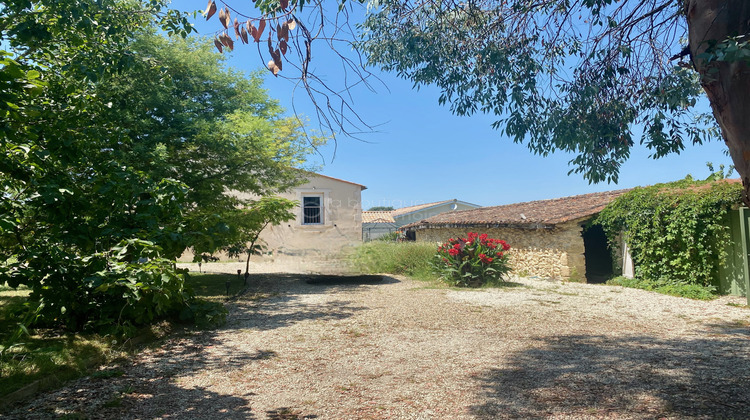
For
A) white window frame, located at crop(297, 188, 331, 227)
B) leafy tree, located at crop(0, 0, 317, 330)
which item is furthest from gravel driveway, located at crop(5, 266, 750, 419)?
white window frame, located at crop(297, 188, 331, 227)

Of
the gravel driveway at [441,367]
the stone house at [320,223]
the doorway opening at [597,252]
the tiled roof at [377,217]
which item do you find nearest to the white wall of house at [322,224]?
the stone house at [320,223]

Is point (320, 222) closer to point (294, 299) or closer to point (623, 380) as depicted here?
point (294, 299)

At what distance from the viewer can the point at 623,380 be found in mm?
4336

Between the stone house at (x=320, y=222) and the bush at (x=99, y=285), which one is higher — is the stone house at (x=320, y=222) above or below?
above

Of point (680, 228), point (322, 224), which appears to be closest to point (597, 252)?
point (680, 228)

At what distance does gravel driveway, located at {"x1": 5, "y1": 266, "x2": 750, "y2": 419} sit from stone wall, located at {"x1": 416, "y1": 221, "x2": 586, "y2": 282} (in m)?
5.35

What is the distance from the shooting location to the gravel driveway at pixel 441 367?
3783 mm

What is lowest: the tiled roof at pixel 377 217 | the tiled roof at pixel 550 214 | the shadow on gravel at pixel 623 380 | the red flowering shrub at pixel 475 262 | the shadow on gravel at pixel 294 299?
the shadow on gravel at pixel 623 380

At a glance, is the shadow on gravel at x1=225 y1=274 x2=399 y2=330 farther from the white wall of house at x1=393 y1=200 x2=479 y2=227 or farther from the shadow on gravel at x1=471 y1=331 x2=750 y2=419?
the white wall of house at x1=393 y1=200 x2=479 y2=227

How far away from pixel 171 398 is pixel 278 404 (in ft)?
3.46

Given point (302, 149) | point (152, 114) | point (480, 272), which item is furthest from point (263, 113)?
point (480, 272)

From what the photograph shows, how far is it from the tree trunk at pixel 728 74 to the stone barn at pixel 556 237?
10.9 m

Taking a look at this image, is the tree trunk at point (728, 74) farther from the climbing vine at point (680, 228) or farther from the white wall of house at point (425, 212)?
the white wall of house at point (425, 212)

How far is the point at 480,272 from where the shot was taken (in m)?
12.6
